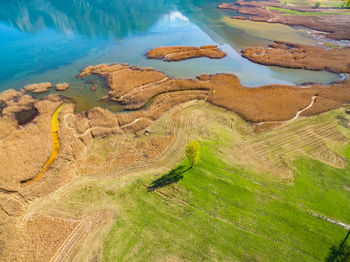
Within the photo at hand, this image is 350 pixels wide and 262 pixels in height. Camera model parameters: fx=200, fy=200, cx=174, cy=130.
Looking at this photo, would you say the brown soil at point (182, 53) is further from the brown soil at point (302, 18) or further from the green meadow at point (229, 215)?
the brown soil at point (302, 18)

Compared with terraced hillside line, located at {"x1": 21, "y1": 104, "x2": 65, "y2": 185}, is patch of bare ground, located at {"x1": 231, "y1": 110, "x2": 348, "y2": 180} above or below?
below

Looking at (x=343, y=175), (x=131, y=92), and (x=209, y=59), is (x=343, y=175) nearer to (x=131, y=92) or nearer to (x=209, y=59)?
(x=131, y=92)

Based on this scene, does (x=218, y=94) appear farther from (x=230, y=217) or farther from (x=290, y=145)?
(x=230, y=217)

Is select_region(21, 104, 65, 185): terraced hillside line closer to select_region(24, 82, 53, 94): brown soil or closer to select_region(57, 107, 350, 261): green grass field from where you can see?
select_region(57, 107, 350, 261): green grass field

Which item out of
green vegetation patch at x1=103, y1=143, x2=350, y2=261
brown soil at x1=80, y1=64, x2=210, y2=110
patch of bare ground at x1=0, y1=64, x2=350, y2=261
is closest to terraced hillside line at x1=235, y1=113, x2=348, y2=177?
patch of bare ground at x1=0, y1=64, x2=350, y2=261

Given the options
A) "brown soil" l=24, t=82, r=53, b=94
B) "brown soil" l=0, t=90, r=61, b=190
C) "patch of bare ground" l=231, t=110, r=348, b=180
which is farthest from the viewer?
"brown soil" l=24, t=82, r=53, b=94

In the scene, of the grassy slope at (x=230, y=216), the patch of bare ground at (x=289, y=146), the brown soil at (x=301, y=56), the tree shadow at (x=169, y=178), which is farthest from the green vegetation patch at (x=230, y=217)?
the brown soil at (x=301, y=56)

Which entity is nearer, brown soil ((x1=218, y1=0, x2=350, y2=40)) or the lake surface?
the lake surface
